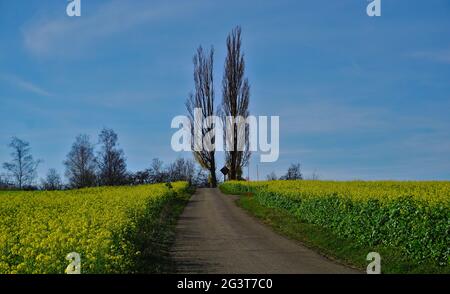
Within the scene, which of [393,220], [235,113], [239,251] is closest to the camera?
[393,220]

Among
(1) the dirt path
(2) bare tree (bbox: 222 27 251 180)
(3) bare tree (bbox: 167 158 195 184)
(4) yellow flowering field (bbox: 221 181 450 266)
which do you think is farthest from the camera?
(3) bare tree (bbox: 167 158 195 184)

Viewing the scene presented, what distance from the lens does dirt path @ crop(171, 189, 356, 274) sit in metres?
13.4

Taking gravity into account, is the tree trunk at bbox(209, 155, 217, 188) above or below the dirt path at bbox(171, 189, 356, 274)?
above

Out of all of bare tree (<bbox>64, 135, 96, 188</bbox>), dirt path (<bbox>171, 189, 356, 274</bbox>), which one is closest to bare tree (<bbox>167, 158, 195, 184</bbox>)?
bare tree (<bbox>64, 135, 96, 188</bbox>)

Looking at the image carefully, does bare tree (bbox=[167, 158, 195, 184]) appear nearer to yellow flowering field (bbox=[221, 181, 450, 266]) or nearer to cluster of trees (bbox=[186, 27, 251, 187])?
cluster of trees (bbox=[186, 27, 251, 187])

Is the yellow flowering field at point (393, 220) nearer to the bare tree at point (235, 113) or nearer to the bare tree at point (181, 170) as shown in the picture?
the bare tree at point (235, 113)

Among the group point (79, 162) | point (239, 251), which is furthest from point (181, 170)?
point (239, 251)

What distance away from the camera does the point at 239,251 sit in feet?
52.9

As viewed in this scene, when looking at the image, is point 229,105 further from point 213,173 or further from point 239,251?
point 239,251

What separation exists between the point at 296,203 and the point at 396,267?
1290cm

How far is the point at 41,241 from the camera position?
11.0 meters
